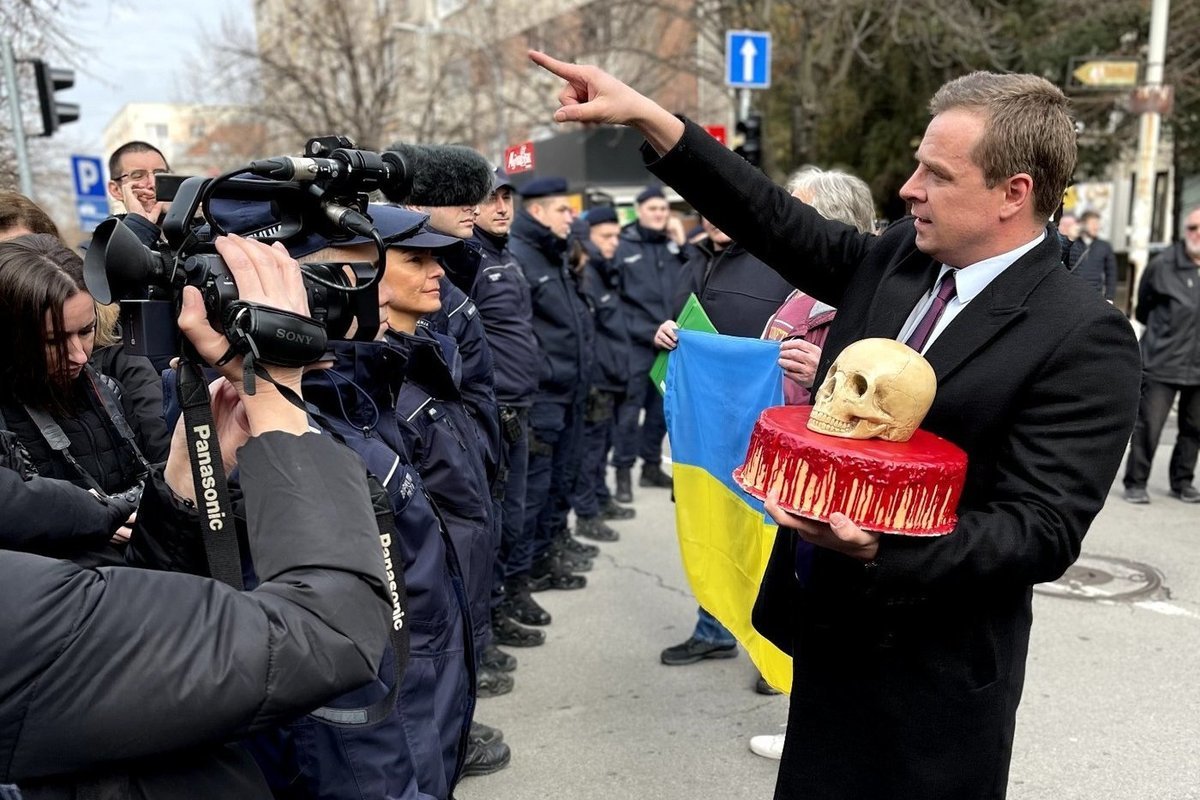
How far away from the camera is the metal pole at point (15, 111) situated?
681 cm

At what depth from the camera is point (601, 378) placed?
261 inches

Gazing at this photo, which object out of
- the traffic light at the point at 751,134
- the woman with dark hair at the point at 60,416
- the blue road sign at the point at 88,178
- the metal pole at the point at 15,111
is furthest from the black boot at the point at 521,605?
the blue road sign at the point at 88,178

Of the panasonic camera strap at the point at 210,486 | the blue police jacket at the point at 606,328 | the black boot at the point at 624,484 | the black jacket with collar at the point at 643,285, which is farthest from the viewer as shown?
the black jacket with collar at the point at 643,285

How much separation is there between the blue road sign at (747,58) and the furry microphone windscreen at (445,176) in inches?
307

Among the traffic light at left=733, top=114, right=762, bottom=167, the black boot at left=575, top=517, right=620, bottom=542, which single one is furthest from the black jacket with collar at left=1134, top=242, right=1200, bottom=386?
the traffic light at left=733, top=114, right=762, bottom=167

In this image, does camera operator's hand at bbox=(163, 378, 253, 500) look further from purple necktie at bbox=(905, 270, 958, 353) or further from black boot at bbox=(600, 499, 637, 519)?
black boot at bbox=(600, 499, 637, 519)

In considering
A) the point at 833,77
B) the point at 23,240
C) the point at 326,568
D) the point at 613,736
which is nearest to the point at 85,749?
the point at 326,568

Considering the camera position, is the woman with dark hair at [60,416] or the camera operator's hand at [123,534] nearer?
the woman with dark hair at [60,416]

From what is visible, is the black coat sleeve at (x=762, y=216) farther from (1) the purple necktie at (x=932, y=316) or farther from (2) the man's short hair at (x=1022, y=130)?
(2) the man's short hair at (x=1022, y=130)

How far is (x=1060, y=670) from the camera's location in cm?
412

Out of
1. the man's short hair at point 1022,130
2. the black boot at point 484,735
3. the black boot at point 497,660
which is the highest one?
the man's short hair at point 1022,130

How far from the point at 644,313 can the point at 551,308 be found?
2394 mm

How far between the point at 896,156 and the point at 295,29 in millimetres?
11827

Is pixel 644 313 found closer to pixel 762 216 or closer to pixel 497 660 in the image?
pixel 497 660
